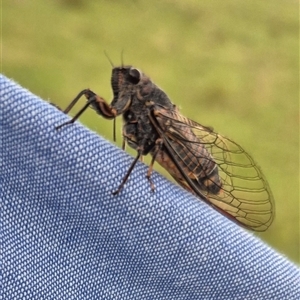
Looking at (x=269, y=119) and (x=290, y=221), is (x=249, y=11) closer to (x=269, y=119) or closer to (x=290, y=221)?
(x=269, y=119)

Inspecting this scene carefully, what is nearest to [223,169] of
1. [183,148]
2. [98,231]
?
[183,148]

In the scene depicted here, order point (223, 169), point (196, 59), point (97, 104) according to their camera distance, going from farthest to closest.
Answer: point (196, 59) → point (223, 169) → point (97, 104)

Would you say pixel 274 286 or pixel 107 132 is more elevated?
pixel 107 132

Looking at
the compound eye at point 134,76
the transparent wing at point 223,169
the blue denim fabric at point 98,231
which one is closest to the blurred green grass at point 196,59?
the transparent wing at point 223,169

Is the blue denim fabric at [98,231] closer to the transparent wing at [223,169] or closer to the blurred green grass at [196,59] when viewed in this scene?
the transparent wing at [223,169]

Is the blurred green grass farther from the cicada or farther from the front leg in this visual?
the front leg

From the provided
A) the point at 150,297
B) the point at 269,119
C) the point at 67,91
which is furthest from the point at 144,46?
the point at 150,297

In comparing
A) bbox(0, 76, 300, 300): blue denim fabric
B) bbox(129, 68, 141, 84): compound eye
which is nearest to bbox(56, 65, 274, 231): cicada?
bbox(129, 68, 141, 84): compound eye

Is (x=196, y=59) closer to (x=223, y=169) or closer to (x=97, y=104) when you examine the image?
(x=223, y=169)
